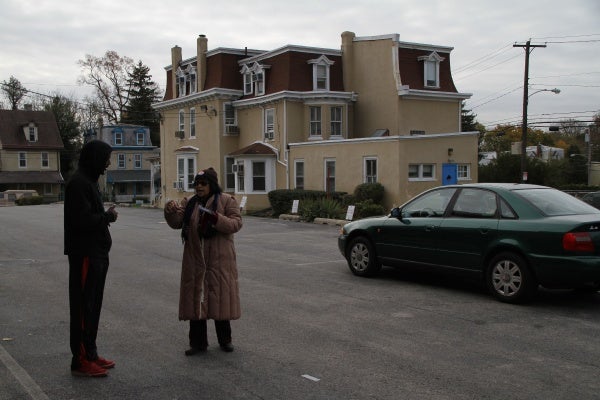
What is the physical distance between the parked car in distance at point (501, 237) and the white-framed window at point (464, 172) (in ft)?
57.1

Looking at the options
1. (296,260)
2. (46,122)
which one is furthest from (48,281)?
(46,122)

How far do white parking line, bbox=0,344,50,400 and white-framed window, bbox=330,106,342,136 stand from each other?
2751cm

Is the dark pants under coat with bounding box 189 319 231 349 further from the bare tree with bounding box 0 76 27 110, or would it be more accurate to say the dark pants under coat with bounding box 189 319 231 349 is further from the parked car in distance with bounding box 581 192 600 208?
the bare tree with bounding box 0 76 27 110

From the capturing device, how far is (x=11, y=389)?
15.9ft

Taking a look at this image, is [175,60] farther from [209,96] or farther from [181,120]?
[209,96]

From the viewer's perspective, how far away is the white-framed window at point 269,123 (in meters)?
32.6

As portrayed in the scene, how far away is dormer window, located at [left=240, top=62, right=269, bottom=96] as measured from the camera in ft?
109

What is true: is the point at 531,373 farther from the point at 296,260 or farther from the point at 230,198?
the point at 296,260

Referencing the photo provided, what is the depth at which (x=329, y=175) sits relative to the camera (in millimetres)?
28500

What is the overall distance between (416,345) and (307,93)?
2646 centimetres

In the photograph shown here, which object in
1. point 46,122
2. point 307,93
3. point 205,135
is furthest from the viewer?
point 46,122

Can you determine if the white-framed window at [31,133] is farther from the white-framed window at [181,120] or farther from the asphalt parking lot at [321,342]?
the asphalt parking lot at [321,342]

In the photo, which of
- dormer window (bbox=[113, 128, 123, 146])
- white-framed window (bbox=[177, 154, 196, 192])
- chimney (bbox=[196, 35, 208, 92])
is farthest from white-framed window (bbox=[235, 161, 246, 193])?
dormer window (bbox=[113, 128, 123, 146])

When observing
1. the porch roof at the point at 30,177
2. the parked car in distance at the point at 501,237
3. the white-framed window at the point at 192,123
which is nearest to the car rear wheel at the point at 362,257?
the parked car in distance at the point at 501,237
